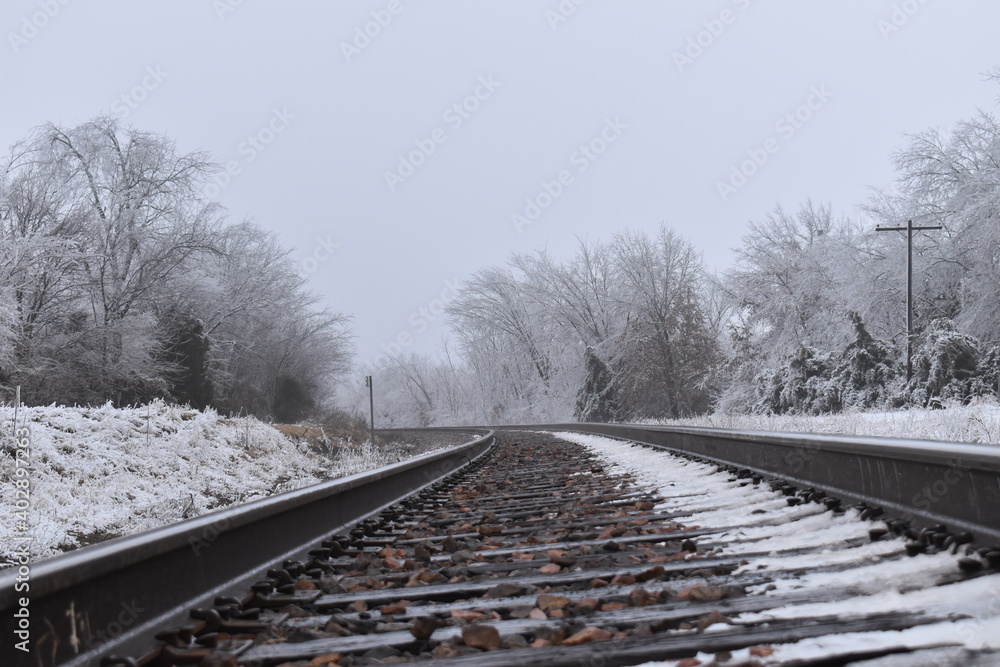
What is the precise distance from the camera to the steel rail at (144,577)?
1.98 meters

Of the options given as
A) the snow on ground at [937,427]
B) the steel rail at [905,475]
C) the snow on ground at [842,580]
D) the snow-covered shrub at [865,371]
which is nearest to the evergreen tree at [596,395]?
the snow-covered shrub at [865,371]

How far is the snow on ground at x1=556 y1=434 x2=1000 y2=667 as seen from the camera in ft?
6.28

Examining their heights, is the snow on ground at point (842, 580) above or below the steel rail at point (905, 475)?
below

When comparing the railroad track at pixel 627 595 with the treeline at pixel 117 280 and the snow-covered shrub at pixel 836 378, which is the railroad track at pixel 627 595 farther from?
the snow-covered shrub at pixel 836 378

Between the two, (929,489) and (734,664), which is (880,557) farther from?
(734,664)

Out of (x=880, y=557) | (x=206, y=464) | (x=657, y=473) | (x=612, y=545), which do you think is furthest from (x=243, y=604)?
(x=206, y=464)

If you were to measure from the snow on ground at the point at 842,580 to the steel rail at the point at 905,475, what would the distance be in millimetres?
183

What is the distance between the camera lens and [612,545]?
3.68 m

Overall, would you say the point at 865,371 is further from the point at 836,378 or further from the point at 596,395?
the point at 596,395

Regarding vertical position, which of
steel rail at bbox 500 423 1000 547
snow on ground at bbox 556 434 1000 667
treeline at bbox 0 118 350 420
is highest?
treeline at bbox 0 118 350 420

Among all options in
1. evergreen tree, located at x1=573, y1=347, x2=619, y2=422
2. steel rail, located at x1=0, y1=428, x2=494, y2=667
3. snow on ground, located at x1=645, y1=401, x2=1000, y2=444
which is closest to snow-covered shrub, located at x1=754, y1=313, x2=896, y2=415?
snow on ground, located at x1=645, y1=401, x2=1000, y2=444

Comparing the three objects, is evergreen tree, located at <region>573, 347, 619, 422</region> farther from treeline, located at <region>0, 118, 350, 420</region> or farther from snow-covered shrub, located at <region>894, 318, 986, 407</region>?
snow-covered shrub, located at <region>894, 318, 986, 407</region>

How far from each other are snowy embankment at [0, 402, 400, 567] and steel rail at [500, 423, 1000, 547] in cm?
570

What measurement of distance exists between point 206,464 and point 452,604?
1041 cm
